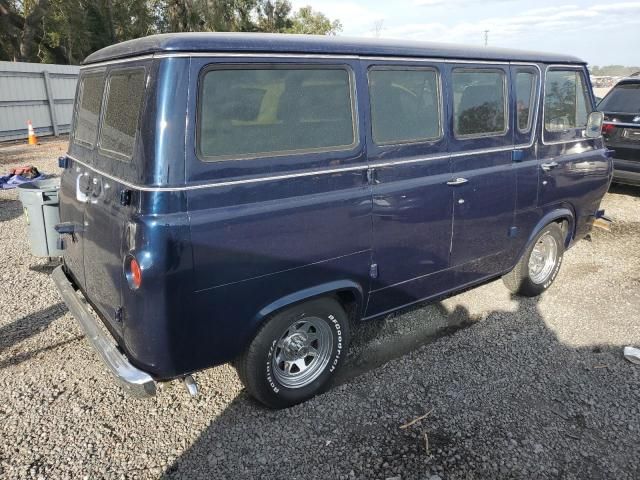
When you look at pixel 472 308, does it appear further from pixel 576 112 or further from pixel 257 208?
pixel 257 208

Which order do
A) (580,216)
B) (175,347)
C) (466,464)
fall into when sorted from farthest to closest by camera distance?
1. (580,216)
2. (466,464)
3. (175,347)

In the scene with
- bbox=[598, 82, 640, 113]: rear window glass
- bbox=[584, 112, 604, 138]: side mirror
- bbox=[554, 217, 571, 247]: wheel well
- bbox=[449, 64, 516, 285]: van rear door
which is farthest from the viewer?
bbox=[598, 82, 640, 113]: rear window glass

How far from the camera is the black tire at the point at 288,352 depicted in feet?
9.33

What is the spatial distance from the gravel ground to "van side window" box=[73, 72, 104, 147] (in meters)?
1.63

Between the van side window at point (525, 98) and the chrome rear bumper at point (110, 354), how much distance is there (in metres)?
3.40

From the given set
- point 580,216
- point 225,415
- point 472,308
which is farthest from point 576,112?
point 225,415

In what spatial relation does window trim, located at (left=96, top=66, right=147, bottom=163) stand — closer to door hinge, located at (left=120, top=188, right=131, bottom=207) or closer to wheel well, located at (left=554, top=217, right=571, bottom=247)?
door hinge, located at (left=120, top=188, right=131, bottom=207)

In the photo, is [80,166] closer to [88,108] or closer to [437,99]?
[88,108]

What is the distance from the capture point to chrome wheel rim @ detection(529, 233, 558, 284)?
15.6ft

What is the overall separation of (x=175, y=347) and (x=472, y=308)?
9.76ft

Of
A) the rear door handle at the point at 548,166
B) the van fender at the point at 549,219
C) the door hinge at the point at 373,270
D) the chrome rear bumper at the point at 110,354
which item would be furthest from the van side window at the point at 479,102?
the chrome rear bumper at the point at 110,354

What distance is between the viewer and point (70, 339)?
391 cm

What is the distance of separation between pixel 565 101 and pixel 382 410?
3.28 metres

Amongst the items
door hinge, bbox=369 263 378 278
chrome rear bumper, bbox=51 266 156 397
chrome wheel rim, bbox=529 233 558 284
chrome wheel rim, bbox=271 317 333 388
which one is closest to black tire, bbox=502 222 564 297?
chrome wheel rim, bbox=529 233 558 284
